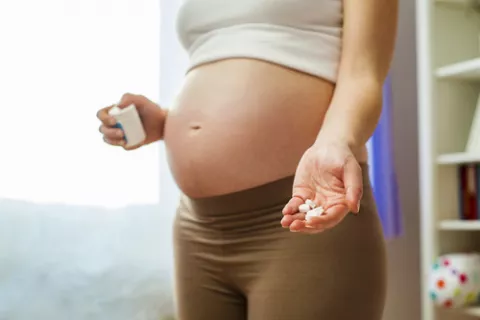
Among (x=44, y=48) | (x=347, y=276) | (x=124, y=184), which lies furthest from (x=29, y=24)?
(x=347, y=276)

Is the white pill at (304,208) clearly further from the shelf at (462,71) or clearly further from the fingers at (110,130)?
the shelf at (462,71)

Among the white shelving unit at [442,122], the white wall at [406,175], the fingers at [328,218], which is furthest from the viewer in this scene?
the white wall at [406,175]

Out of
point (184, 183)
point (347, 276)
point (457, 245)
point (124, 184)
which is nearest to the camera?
point (347, 276)

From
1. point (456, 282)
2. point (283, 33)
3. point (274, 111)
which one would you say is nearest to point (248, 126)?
point (274, 111)

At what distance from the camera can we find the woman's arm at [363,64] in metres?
0.70

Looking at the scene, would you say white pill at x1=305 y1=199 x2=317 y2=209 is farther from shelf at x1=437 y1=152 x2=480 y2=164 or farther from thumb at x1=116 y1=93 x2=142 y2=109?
shelf at x1=437 y1=152 x2=480 y2=164

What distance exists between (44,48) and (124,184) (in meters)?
0.30

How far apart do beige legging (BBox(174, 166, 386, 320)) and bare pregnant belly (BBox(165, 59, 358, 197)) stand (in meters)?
0.02

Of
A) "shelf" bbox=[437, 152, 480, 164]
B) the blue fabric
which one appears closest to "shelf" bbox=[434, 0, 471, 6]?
the blue fabric

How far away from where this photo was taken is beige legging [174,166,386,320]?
0.73 m

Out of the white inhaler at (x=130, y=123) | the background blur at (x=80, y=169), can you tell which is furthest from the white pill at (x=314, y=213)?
the background blur at (x=80, y=169)

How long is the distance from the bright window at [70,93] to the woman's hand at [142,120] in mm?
330

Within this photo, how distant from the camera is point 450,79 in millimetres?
1584

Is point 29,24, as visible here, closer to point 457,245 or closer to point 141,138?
point 141,138
